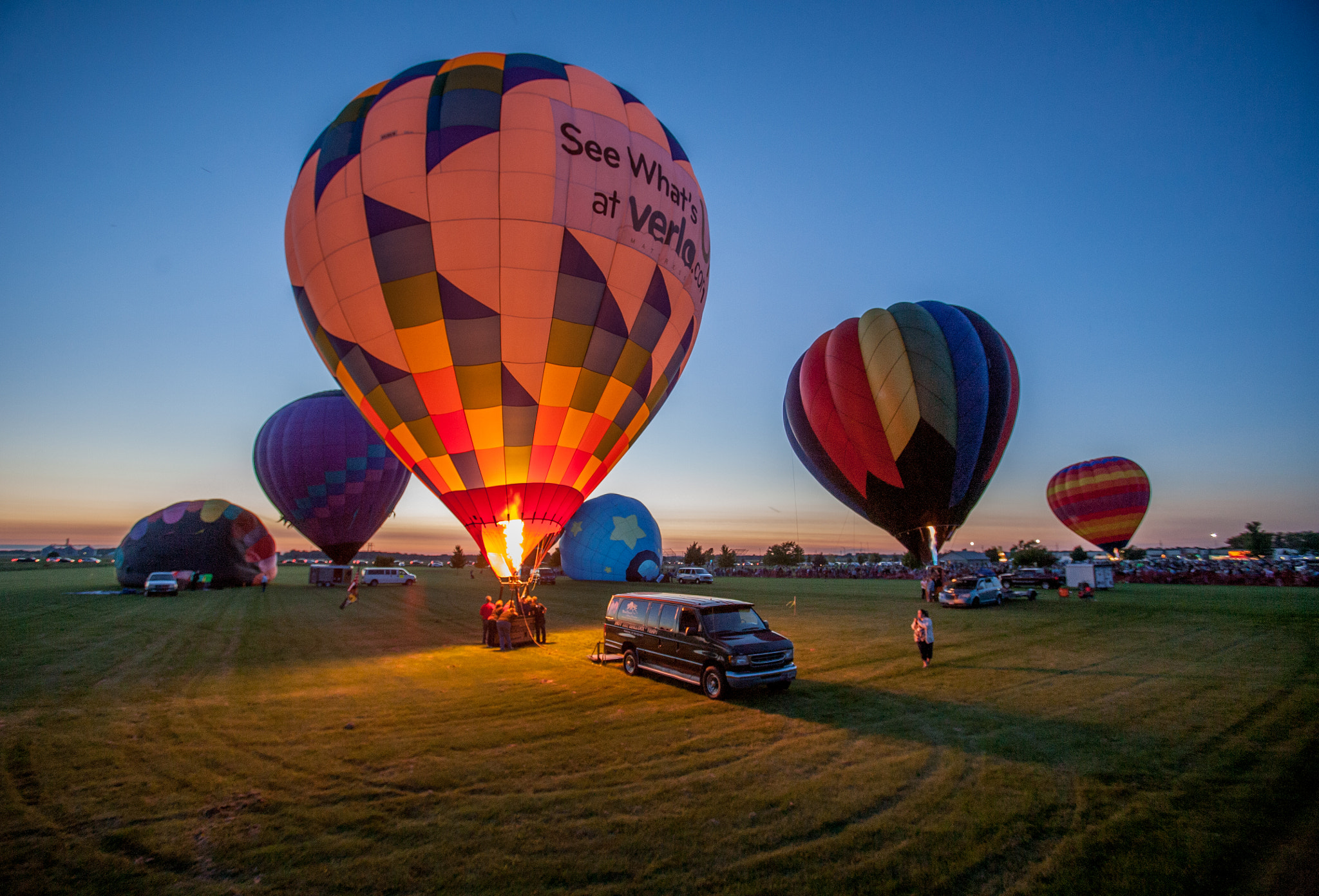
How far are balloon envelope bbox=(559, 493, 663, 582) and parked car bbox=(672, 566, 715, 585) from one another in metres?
2.97

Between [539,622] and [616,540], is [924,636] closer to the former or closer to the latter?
[539,622]

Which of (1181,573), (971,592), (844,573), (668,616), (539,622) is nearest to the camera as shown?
(668,616)

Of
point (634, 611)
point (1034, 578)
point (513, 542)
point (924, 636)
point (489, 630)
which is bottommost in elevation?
point (1034, 578)

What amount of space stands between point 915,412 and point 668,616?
14.3 metres

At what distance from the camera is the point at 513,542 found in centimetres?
1244

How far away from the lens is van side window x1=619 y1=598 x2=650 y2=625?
1105 cm

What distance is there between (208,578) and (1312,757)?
1683 inches

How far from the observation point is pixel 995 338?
22.2 metres

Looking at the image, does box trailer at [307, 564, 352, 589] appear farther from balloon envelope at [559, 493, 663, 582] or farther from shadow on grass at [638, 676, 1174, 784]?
shadow on grass at [638, 676, 1174, 784]

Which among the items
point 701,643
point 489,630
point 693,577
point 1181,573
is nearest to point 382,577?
point 693,577

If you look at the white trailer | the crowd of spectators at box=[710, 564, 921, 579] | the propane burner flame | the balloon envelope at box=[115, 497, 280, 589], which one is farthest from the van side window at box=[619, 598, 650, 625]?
the crowd of spectators at box=[710, 564, 921, 579]

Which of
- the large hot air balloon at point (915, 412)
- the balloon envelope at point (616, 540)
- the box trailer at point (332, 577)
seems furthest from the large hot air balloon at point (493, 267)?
the box trailer at point (332, 577)

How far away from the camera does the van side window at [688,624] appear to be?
9.74 m

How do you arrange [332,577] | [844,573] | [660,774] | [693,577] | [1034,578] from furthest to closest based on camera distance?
[844,573] → [693,577] → [332,577] → [1034,578] → [660,774]
